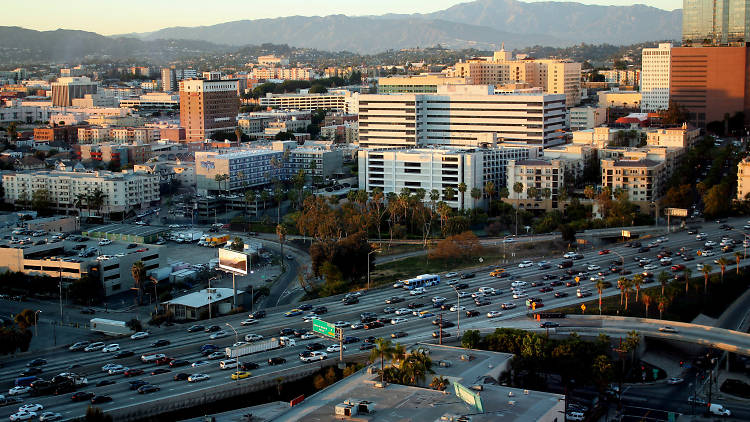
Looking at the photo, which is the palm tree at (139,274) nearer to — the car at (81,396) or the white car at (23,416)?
the car at (81,396)

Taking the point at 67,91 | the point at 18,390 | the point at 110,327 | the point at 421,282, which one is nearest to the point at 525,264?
the point at 421,282

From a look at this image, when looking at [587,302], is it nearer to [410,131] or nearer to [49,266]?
[49,266]

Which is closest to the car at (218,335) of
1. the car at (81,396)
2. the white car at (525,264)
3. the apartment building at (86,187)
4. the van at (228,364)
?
the van at (228,364)

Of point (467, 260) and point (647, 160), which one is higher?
point (647, 160)

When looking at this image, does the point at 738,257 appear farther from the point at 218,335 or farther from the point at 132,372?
the point at 132,372

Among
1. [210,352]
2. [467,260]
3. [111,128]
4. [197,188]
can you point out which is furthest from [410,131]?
[210,352]
